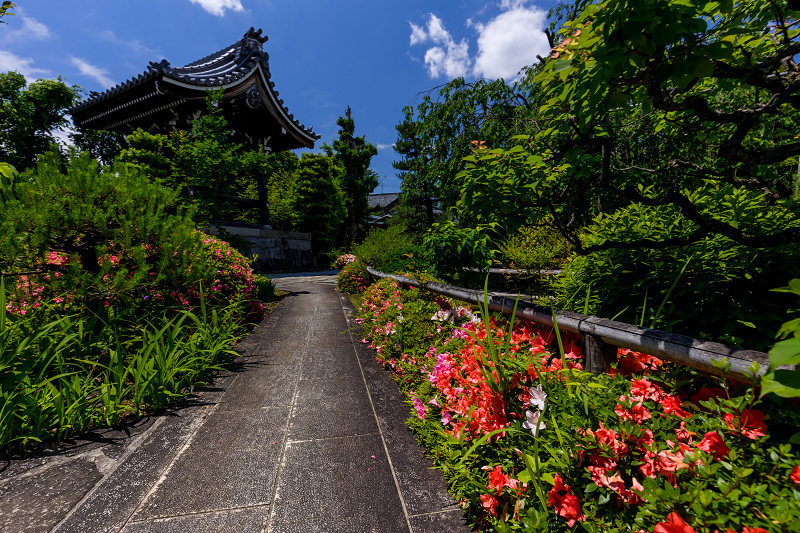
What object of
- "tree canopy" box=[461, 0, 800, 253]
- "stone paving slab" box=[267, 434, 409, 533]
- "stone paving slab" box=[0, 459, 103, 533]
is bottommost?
"stone paving slab" box=[267, 434, 409, 533]

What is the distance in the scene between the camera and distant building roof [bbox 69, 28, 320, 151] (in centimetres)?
891

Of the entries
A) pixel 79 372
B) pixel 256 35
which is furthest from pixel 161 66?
pixel 79 372

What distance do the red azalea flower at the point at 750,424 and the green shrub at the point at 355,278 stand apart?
28.2ft

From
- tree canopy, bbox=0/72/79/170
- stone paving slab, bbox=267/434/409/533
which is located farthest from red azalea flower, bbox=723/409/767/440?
tree canopy, bbox=0/72/79/170

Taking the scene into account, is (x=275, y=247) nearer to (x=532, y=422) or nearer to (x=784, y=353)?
(x=532, y=422)

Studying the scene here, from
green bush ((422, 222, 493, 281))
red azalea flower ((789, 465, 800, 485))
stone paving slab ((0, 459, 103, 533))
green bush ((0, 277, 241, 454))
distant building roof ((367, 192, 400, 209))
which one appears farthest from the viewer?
distant building roof ((367, 192, 400, 209))

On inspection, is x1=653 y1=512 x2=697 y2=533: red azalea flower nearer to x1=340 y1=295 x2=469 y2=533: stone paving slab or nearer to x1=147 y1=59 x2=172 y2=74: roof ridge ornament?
x1=340 y1=295 x2=469 y2=533: stone paving slab

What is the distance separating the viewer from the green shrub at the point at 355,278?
31.2 ft

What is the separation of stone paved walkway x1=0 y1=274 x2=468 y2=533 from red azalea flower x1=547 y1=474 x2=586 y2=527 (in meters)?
0.54

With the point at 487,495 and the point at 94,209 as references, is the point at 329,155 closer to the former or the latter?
the point at 94,209

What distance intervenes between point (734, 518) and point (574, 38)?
6.34 ft

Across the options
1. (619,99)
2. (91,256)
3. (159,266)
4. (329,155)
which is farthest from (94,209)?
(329,155)

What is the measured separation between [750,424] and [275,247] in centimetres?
1612

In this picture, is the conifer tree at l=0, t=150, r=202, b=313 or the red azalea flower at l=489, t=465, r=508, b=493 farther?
the conifer tree at l=0, t=150, r=202, b=313
